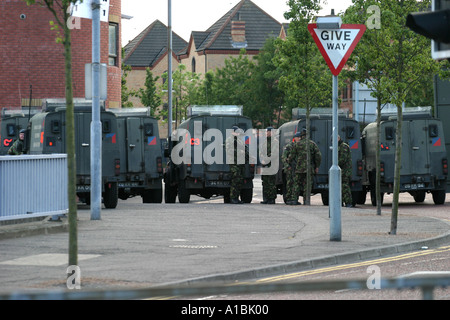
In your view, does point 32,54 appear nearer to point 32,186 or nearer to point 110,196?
point 110,196

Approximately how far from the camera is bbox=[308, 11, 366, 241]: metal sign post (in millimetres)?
15195

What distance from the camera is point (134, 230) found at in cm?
1734

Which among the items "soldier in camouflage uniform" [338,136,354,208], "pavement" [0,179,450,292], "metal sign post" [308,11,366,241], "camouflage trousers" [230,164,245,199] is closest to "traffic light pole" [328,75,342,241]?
"metal sign post" [308,11,366,241]

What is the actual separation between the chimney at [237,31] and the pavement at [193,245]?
8615 cm

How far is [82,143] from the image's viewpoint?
25484mm

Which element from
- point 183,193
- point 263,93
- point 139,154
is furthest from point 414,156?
point 263,93

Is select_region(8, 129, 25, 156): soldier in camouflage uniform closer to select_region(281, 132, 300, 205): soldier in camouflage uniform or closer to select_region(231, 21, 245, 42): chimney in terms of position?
select_region(281, 132, 300, 205): soldier in camouflage uniform

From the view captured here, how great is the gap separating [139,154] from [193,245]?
15.6m

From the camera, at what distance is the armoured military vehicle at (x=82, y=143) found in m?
25.0

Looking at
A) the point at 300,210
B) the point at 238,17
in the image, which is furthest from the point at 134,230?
the point at 238,17
